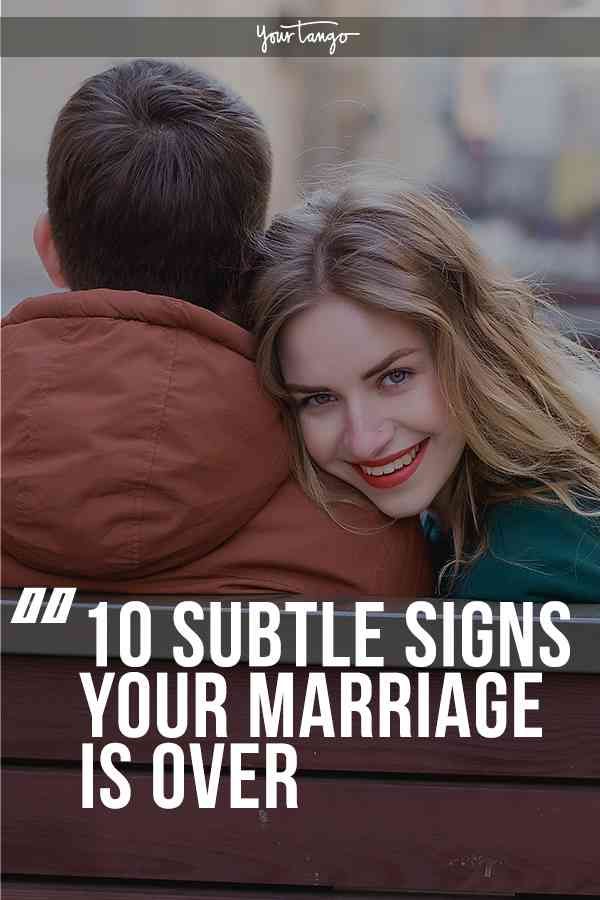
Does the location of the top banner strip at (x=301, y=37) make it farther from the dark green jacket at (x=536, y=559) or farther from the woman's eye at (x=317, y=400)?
the dark green jacket at (x=536, y=559)

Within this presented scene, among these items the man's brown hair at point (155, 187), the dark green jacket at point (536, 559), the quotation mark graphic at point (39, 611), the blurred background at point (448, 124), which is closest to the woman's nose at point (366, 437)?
the dark green jacket at point (536, 559)

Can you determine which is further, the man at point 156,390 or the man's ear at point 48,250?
the man's ear at point 48,250

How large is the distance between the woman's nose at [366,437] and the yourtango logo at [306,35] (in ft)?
8.89

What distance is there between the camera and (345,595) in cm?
154

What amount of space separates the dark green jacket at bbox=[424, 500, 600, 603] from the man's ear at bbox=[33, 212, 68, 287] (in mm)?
731

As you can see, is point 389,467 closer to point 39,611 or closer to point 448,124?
point 39,611

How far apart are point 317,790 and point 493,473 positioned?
1.73 feet

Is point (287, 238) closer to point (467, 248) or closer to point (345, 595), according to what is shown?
point (467, 248)

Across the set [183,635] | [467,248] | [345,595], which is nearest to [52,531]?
[183,635]

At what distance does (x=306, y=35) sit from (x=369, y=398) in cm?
288

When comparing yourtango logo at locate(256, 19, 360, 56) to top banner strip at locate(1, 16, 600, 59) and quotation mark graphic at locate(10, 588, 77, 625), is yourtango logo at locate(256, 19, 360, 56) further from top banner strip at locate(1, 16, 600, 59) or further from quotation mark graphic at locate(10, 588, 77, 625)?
quotation mark graphic at locate(10, 588, 77, 625)

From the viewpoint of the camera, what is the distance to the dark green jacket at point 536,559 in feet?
4.87

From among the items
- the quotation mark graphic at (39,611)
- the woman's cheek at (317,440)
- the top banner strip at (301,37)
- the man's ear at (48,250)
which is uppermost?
the top banner strip at (301,37)

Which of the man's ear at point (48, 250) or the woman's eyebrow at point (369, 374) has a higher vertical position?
the man's ear at point (48, 250)
